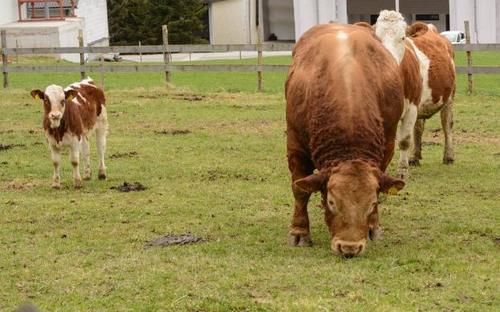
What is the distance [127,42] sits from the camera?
2175 inches

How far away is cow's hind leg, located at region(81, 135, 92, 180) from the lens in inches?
428

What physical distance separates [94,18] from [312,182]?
162 ft

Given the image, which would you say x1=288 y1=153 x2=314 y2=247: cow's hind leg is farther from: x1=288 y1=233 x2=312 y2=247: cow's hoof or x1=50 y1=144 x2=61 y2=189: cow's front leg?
x1=50 y1=144 x2=61 y2=189: cow's front leg

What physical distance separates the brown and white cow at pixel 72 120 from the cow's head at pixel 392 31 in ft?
11.7

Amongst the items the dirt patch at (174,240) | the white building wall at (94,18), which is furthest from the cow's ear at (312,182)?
the white building wall at (94,18)

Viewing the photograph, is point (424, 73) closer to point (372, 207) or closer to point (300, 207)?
point (300, 207)

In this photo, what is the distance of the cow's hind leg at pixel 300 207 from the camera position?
24.0 ft

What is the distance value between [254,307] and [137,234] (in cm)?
252

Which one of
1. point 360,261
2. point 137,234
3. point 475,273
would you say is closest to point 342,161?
point 360,261

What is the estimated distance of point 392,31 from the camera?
387 inches

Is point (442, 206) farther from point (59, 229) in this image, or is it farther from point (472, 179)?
point (59, 229)

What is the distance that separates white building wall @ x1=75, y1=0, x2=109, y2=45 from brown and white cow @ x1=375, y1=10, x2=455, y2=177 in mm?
42140

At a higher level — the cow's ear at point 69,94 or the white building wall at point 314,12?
the white building wall at point 314,12

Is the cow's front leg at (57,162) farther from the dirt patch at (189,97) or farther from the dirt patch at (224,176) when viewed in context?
the dirt patch at (189,97)
